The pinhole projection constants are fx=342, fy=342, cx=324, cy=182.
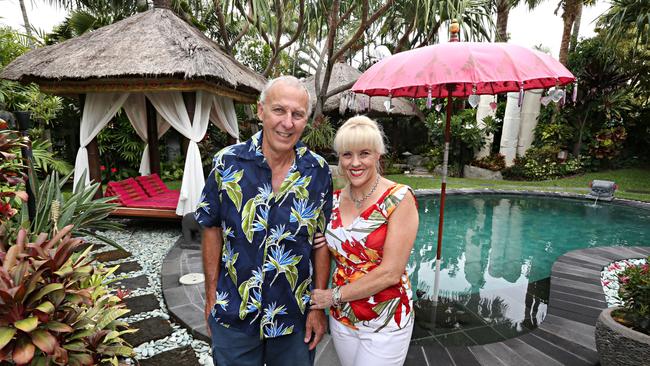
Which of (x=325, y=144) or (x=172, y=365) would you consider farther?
(x=325, y=144)

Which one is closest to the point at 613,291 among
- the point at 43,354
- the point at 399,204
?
the point at 399,204

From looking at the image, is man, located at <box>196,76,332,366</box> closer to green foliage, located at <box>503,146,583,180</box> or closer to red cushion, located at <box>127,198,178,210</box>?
red cushion, located at <box>127,198,178,210</box>

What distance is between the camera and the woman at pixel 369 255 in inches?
56.6

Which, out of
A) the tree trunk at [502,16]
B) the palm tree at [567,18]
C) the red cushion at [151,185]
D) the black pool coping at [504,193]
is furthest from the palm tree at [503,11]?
the red cushion at [151,185]

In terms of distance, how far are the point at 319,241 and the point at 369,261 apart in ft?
0.78

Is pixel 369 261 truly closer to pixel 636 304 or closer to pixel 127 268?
pixel 636 304

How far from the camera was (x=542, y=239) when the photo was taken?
6.37 metres

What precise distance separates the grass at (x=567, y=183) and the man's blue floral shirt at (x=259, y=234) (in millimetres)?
9265

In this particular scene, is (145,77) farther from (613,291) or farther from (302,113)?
(613,291)

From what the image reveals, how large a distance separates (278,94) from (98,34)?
6.52 meters

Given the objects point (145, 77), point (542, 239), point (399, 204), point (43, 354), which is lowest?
point (542, 239)

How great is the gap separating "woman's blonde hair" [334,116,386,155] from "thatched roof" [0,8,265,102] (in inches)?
168

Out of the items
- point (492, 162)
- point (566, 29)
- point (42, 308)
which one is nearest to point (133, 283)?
point (42, 308)

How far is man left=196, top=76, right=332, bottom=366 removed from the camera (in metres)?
1.39
